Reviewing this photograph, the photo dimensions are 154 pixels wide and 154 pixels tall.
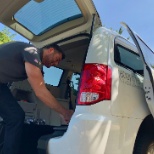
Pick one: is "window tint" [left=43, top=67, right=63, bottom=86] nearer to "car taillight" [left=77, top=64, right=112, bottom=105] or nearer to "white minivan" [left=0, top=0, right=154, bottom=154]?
"white minivan" [left=0, top=0, right=154, bottom=154]

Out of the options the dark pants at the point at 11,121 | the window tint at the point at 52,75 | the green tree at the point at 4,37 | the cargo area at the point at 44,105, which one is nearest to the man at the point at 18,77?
the dark pants at the point at 11,121

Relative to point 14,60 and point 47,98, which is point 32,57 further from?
point 47,98

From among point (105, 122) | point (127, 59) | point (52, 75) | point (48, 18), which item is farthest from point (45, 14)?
point (105, 122)

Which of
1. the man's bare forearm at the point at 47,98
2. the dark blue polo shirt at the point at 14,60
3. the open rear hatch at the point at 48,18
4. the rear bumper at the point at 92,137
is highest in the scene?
the open rear hatch at the point at 48,18

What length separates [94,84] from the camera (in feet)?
9.37

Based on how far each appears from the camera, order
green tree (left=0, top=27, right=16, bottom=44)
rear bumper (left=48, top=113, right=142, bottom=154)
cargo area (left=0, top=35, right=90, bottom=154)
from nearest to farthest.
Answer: rear bumper (left=48, top=113, right=142, bottom=154)
cargo area (left=0, top=35, right=90, bottom=154)
green tree (left=0, top=27, right=16, bottom=44)

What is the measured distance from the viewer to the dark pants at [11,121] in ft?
10.4

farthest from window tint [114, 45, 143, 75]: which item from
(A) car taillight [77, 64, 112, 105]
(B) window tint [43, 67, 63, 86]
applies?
(B) window tint [43, 67, 63, 86]

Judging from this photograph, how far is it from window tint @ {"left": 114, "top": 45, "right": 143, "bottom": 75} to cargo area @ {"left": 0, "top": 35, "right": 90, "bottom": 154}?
0.36m

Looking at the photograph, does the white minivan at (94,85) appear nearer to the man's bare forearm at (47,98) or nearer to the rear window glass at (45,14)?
the rear window glass at (45,14)

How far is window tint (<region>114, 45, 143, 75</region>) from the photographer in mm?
3213

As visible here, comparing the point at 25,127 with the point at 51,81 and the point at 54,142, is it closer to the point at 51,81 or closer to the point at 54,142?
the point at 54,142

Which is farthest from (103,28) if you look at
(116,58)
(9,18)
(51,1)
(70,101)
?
(70,101)

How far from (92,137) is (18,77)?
1183 mm
